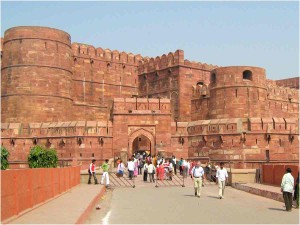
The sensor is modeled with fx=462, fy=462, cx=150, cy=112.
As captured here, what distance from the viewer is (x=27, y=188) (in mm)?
7195

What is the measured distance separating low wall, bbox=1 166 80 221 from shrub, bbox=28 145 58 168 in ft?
34.0

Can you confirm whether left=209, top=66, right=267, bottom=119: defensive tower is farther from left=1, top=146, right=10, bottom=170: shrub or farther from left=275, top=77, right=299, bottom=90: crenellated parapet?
left=275, top=77, right=299, bottom=90: crenellated parapet

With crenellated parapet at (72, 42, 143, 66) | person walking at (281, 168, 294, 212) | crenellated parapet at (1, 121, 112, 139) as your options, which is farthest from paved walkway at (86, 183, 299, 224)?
crenellated parapet at (72, 42, 143, 66)

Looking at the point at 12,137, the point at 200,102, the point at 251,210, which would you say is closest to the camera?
the point at 251,210

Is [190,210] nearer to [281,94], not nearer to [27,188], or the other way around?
[27,188]

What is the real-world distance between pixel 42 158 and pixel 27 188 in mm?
14248

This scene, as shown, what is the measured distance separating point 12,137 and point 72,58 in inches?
280

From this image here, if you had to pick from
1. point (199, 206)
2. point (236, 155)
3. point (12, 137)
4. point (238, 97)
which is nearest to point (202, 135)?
point (236, 155)

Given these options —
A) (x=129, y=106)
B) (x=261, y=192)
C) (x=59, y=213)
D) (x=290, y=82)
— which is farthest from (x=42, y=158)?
(x=290, y=82)

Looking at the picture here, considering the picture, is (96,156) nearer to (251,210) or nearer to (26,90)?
(26,90)

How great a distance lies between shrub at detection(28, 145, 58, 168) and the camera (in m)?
20.9

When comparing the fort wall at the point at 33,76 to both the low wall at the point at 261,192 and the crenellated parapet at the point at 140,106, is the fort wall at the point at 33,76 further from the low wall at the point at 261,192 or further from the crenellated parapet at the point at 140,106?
the low wall at the point at 261,192

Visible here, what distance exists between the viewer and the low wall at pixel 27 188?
5935 mm

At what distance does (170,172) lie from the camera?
16.0 m
